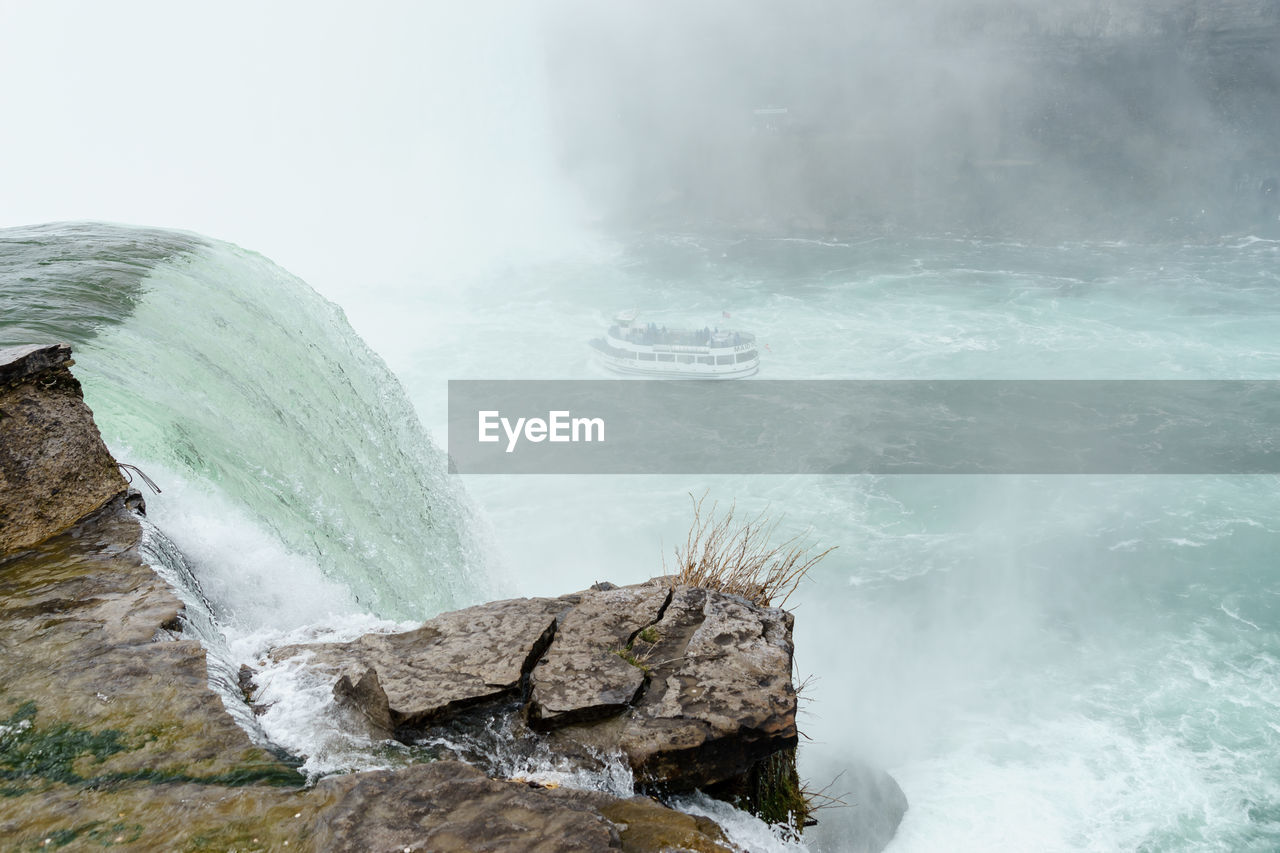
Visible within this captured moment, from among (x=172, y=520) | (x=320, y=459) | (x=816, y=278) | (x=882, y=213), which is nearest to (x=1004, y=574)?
(x=320, y=459)

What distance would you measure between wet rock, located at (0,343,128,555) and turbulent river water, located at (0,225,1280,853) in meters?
0.52

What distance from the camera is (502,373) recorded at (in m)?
38.4

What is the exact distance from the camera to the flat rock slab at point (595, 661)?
3.51 meters

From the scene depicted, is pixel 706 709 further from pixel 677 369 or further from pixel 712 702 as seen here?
pixel 677 369

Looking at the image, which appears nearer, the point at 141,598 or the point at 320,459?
the point at 141,598

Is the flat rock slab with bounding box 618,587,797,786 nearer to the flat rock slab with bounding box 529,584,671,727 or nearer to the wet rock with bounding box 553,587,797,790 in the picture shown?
the wet rock with bounding box 553,587,797,790

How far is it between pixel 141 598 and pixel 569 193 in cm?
7804

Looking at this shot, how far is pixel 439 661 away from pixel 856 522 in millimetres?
23170

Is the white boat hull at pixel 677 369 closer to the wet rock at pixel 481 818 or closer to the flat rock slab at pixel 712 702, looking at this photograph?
the flat rock slab at pixel 712 702

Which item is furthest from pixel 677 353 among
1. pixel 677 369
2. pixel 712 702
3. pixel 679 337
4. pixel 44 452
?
pixel 712 702

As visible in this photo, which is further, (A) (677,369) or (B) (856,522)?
(A) (677,369)

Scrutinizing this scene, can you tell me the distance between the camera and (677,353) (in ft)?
123

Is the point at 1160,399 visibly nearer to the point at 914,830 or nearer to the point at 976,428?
the point at 976,428

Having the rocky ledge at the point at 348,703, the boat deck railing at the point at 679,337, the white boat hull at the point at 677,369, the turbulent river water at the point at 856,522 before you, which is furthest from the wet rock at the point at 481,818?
the boat deck railing at the point at 679,337
